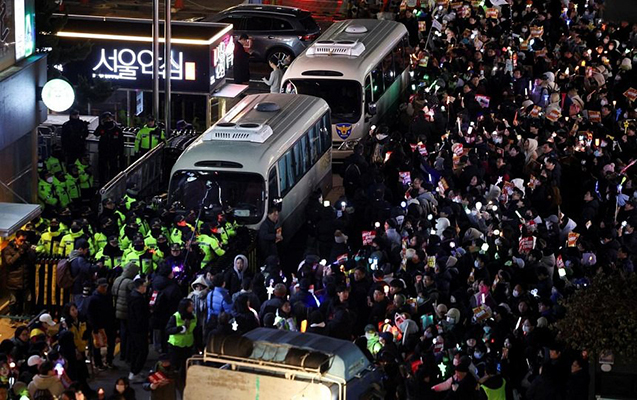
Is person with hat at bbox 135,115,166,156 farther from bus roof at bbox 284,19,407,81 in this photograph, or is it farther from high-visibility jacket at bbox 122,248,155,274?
high-visibility jacket at bbox 122,248,155,274

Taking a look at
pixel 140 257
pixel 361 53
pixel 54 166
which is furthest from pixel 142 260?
pixel 361 53

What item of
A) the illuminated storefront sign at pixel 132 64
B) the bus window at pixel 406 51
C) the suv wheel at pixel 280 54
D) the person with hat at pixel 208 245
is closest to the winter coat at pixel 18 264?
the person with hat at pixel 208 245

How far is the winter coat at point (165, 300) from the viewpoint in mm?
20156

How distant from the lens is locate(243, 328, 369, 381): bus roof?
625 inches

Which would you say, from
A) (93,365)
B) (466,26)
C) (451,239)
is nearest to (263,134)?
(451,239)

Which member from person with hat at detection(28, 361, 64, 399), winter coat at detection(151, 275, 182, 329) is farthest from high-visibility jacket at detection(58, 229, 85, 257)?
person with hat at detection(28, 361, 64, 399)

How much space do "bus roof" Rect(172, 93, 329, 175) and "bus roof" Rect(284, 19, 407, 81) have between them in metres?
2.01

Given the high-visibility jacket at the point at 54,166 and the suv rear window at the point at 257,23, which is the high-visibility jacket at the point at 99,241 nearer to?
the high-visibility jacket at the point at 54,166

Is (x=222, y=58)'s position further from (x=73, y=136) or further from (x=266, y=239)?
(x=266, y=239)

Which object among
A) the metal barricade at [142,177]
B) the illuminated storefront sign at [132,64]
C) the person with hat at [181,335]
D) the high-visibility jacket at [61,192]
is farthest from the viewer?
the illuminated storefront sign at [132,64]

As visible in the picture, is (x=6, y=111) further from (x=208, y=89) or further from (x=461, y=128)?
(x=461, y=128)

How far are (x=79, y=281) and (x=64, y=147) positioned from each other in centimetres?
737

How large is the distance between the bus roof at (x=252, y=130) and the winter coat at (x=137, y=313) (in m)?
4.62

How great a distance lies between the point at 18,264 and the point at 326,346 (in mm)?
6894
